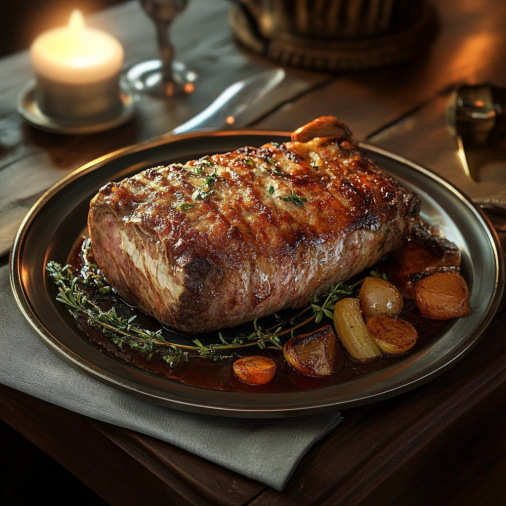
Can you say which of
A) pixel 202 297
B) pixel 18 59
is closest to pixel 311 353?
pixel 202 297

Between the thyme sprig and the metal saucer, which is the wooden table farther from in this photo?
the thyme sprig

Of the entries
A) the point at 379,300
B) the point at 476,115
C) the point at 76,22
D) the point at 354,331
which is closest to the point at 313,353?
the point at 354,331

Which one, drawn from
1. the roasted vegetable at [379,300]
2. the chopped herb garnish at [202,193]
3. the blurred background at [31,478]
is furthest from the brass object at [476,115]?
the blurred background at [31,478]

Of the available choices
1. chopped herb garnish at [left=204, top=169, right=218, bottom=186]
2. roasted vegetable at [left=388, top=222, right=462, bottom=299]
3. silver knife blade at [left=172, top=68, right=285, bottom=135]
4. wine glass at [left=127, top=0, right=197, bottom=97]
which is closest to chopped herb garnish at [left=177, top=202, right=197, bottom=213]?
chopped herb garnish at [left=204, top=169, right=218, bottom=186]

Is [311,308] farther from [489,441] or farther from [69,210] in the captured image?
[69,210]

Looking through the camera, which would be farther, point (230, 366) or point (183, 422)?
point (230, 366)

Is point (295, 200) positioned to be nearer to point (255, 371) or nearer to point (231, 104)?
point (255, 371)
